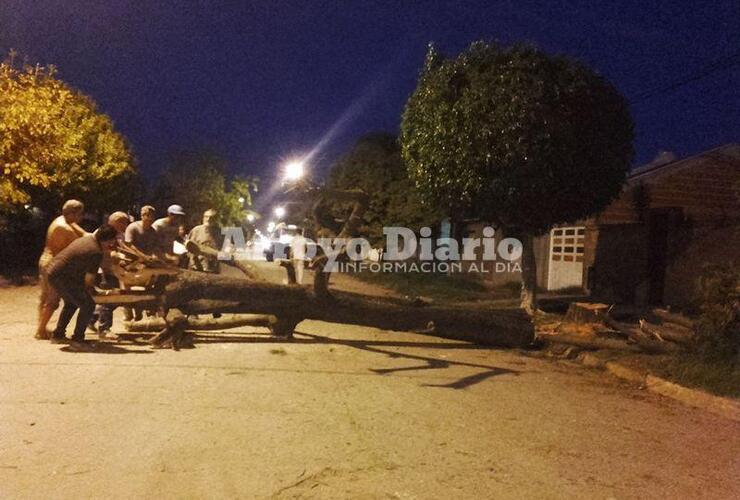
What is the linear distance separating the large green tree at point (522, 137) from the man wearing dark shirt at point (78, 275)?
6.44 meters

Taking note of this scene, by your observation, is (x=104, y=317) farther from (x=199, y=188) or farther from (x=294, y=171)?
(x=199, y=188)

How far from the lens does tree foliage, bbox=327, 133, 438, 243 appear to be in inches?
824

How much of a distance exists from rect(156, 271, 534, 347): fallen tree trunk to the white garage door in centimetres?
859

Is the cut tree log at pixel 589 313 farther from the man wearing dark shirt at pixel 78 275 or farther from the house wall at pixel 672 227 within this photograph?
the man wearing dark shirt at pixel 78 275

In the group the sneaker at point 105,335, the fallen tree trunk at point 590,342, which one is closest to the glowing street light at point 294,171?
the sneaker at point 105,335

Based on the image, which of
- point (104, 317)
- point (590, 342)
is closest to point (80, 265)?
point (104, 317)

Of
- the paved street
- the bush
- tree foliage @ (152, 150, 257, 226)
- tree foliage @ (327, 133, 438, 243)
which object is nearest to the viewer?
the paved street

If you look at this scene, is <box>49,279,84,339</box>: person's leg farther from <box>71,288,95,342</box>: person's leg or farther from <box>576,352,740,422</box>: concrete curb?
<box>576,352,740,422</box>: concrete curb

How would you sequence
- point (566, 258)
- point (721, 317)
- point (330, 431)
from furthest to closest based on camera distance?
point (566, 258) → point (721, 317) → point (330, 431)

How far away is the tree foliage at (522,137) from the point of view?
10656mm

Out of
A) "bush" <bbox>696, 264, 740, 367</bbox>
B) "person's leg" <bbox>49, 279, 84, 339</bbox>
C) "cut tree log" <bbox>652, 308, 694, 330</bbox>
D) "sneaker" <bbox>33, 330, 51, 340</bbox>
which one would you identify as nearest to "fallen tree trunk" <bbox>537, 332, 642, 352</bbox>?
"cut tree log" <bbox>652, 308, 694, 330</bbox>

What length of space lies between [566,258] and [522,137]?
876 centimetres

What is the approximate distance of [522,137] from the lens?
10508 millimetres

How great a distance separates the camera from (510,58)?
11.3m
